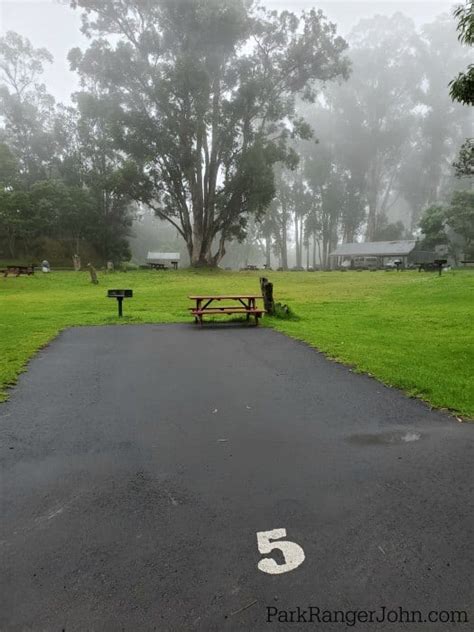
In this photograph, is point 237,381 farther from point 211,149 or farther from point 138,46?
point 138,46

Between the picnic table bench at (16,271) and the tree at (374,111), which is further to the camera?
the tree at (374,111)

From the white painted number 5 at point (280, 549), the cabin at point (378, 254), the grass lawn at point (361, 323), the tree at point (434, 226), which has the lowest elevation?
the white painted number 5 at point (280, 549)

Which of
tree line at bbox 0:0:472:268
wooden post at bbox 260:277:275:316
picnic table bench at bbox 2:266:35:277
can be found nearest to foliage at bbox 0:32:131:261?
tree line at bbox 0:0:472:268

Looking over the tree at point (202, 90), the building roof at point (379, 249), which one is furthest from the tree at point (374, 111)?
the tree at point (202, 90)

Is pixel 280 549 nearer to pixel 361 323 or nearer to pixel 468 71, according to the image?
pixel 468 71

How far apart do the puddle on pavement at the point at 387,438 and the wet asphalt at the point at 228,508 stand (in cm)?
2

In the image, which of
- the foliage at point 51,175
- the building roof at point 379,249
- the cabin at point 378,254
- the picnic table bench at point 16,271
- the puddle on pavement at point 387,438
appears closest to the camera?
the puddle on pavement at point 387,438

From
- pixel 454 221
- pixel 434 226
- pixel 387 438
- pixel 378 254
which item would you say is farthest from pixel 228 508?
pixel 378 254

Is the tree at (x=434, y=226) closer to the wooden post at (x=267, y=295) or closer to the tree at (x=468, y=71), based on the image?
the wooden post at (x=267, y=295)

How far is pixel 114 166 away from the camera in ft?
164

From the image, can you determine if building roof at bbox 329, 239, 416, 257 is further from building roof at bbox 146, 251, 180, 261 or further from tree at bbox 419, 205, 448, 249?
building roof at bbox 146, 251, 180, 261

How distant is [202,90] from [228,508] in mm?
35313

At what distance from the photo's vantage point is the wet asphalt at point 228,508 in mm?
2236

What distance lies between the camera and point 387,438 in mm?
4207
